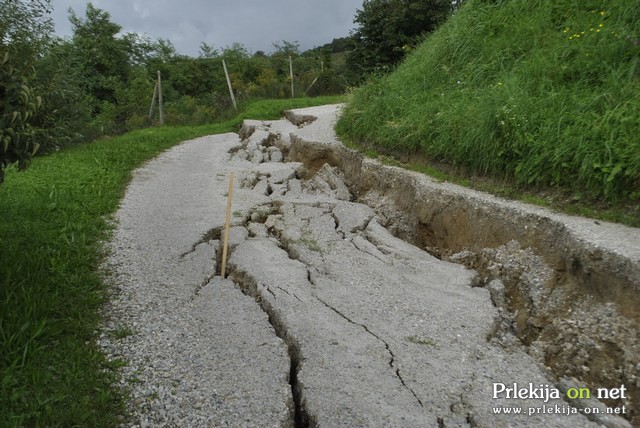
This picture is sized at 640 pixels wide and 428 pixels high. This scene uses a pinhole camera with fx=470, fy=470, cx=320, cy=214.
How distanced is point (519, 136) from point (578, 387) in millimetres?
2449

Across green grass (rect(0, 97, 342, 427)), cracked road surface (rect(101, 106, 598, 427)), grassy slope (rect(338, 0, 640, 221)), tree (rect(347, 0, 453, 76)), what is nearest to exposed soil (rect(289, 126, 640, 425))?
cracked road surface (rect(101, 106, 598, 427))

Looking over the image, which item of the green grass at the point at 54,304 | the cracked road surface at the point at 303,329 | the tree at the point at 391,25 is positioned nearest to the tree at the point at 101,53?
the tree at the point at 391,25

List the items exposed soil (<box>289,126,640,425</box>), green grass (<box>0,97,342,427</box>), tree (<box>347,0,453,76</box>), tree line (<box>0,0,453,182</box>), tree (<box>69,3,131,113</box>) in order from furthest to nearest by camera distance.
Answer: tree (<box>69,3,131,113</box>) < tree (<box>347,0,453,76</box>) < tree line (<box>0,0,453,182</box>) < exposed soil (<box>289,126,640,425</box>) < green grass (<box>0,97,342,427</box>)

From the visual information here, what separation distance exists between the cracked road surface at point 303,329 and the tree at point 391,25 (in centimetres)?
973

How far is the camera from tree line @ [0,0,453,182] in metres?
9.29

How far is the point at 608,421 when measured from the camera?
2.31 metres

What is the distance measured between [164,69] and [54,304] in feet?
71.3

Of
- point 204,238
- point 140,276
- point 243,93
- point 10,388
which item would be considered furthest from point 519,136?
point 243,93

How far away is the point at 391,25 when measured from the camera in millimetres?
13805

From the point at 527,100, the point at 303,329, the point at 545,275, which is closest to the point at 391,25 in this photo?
the point at 527,100

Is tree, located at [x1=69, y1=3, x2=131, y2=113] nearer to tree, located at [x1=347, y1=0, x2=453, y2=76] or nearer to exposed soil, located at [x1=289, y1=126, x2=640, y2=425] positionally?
tree, located at [x1=347, y1=0, x2=453, y2=76]

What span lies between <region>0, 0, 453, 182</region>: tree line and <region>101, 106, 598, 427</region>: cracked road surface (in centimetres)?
265

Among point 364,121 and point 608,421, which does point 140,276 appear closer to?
point 608,421

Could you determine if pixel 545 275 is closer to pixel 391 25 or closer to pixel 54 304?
pixel 54 304
